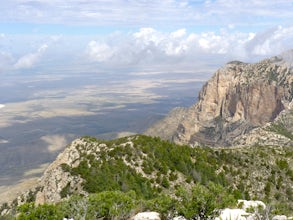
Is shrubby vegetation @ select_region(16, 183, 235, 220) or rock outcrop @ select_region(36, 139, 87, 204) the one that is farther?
rock outcrop @ select_region(36, 139, 87, 204)

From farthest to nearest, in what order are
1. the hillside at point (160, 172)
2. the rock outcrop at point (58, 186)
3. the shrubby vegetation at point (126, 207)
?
1. the rock outcrop at point (58, 186)
2. the hillside at point (160, 172)
3. the shrubby vegetation at point (126, 207)

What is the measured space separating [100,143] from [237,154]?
110 feet

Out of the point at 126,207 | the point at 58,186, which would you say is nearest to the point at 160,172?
the point at 58,186

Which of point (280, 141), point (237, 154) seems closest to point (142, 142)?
point (237, 154)

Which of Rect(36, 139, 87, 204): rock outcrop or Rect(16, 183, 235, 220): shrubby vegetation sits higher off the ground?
Rect(16, 183, 235, 220): shrubby vegetation

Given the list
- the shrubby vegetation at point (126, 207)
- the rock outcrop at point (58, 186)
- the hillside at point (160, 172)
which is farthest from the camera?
the rock outcrop at point (58, 186)

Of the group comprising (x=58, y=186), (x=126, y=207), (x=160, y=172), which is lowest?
(x=58, y=186)

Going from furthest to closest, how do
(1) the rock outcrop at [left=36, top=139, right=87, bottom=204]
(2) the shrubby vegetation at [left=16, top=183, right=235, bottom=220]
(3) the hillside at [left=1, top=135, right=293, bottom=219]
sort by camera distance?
(1) the rock outcrop at [left=36, top=139, right=87, bottom=204], (3) the hillside at [left=1, top=135, right=293, bottom=219], (2) the shrubby vegetation at [left=16, top=183, right=235, bottom=220]

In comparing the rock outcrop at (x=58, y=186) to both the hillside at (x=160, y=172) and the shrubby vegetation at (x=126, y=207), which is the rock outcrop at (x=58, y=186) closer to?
the hillside at (x=160, y=172)

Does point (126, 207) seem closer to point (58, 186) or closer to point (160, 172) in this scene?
point (58, 186)

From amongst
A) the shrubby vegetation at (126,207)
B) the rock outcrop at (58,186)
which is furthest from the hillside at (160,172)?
the shrubby vegetation at (126,207)

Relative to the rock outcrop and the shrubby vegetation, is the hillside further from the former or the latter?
the shrubby vegetation

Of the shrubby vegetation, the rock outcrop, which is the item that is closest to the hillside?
the rock outcrop

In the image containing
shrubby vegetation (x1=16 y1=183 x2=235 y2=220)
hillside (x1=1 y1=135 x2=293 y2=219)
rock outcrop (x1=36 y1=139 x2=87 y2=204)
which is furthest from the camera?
rock outcrop (x1=36 y1=139 x2=87 y2=204)
